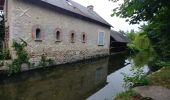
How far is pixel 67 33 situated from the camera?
643 inches

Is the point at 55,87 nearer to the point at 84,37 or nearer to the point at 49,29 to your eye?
the point at 49,29

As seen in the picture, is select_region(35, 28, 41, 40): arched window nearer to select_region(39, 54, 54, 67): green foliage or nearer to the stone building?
the stone building

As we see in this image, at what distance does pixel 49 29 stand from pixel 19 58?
138 inches

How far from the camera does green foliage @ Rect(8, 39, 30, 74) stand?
10.9m

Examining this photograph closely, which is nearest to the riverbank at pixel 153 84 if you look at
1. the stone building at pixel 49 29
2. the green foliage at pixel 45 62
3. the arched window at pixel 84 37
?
the green foliage at pixel 45 62

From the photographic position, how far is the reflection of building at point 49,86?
783 centimetres

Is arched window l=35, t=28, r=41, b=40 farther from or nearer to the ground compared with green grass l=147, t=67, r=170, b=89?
farther from the ground

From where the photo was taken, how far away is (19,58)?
1148cm

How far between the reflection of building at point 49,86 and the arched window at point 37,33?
218cm

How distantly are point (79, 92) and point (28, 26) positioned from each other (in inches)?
226

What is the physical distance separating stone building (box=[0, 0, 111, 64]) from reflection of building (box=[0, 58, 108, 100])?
2199 mm

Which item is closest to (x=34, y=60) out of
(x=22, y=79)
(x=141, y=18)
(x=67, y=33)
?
(x=22, y=79)

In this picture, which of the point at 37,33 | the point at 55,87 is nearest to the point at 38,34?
the point at 37,33

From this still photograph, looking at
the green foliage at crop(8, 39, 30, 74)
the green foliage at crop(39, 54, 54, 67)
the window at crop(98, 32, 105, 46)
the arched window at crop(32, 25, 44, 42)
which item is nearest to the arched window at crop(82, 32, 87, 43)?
the window at crop(98, 32, 105, 46)
